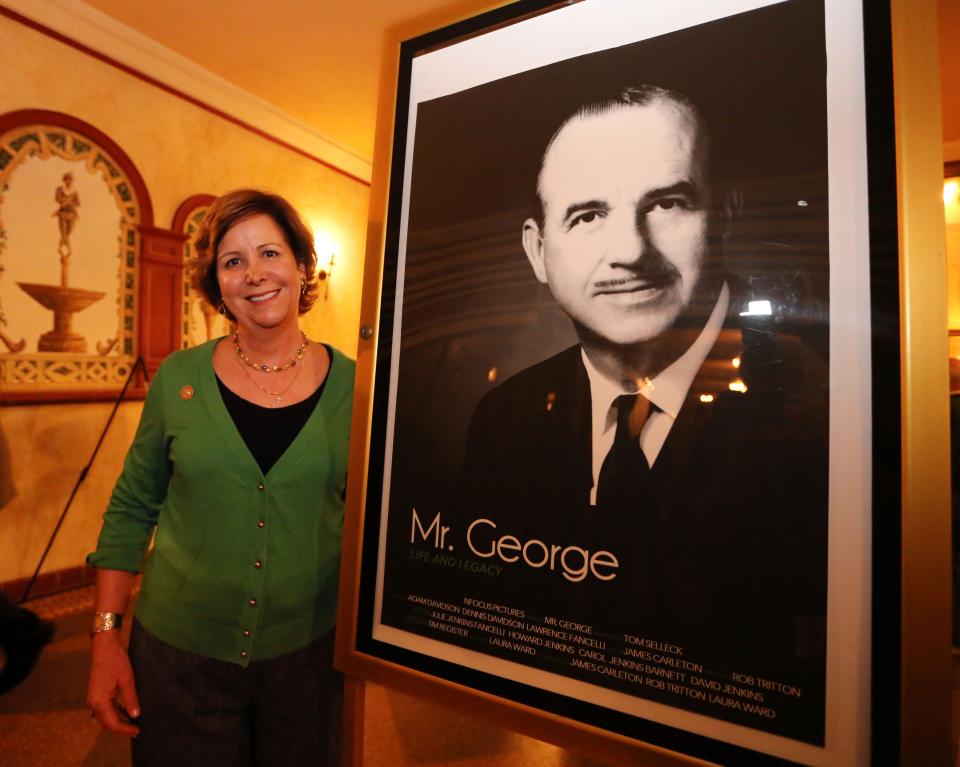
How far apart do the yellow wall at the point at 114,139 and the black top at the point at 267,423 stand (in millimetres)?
2876

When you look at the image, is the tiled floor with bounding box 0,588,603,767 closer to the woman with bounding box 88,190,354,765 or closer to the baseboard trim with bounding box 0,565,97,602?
the baseboard trim with bounding box 0,565,97,602

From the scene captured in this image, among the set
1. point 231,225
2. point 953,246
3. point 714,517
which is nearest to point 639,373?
point 714,517

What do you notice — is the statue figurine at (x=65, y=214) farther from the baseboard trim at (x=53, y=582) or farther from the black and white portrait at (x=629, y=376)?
the black and white portrait at (x=629, y=376)

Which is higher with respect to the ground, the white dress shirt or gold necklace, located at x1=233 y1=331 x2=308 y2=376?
gold necklace, located at x1=233 y1=331 x2=308 y2=376

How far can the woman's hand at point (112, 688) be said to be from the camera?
0.98 metres

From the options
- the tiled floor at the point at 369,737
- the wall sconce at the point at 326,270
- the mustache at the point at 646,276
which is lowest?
the tiled floor at the point at 369,737

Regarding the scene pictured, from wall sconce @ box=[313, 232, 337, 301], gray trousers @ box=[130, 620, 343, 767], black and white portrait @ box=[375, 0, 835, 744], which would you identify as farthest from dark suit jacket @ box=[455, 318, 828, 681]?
wall sconce @ box=[313, 232, 337, 301]

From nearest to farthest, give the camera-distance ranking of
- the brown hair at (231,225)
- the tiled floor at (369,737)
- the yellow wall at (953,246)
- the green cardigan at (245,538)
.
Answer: the green cardigan at (245,538) → the brown hair at (231,225) → the tiled floor at (369,737) → the yellow wall at (953,246)

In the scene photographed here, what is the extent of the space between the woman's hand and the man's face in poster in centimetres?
106

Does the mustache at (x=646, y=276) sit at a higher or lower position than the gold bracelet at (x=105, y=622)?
higher

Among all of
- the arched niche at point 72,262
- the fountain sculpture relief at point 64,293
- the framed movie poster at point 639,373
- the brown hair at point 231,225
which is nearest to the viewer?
the framed movie poster at point 639,373

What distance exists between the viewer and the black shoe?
1.18 metres

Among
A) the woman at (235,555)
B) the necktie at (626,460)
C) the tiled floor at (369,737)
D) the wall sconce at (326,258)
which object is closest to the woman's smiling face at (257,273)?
the woman at (235,555)

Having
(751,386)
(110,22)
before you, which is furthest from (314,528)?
(110,22)
